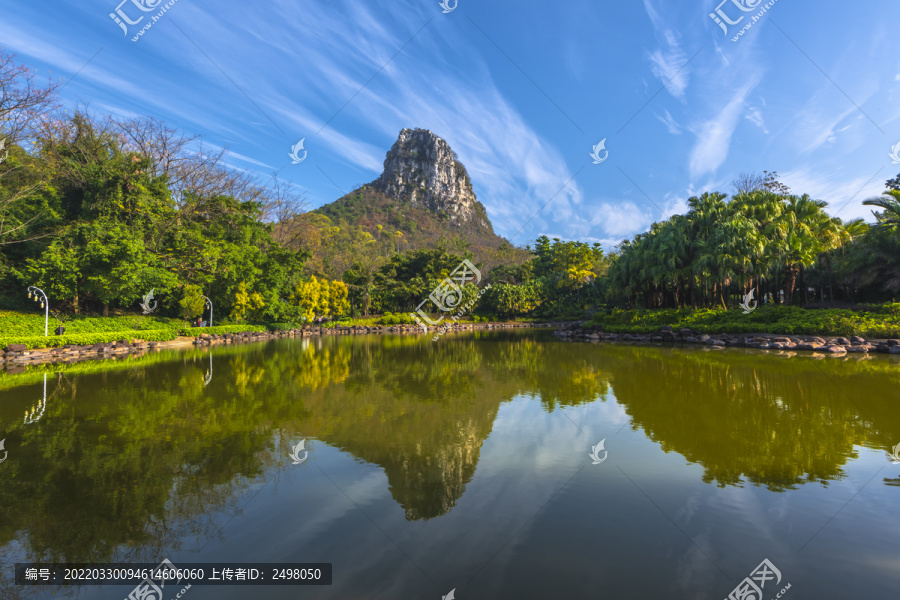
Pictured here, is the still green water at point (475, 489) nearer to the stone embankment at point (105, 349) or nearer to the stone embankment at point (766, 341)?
the stone embankment at point (766, 341)

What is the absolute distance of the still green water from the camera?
3082 millimetres

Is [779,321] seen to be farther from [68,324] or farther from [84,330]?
[68,324]

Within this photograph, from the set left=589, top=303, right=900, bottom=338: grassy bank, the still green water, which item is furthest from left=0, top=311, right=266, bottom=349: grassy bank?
left=589, top=303, right=900, bottom=338: grassy bank

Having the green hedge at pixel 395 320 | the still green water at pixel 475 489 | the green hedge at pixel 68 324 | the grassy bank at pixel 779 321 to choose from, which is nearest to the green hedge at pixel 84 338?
the green hedge at pixel 68 324

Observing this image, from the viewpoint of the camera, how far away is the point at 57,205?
24.3 metres

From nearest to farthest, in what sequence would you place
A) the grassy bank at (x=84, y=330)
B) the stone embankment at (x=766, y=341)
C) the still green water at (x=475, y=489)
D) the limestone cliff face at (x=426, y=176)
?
the still green water at (x=475, y=489) < the stone embankment at (x=766, y=341) < the grassy bank at (x=84, y=330) < the limestone cliff face at (x=426, y=176)

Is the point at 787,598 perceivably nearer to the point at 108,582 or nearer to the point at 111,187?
the point at 108,582

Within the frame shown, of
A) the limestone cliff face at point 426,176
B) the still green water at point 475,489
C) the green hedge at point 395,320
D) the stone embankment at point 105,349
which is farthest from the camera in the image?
the limestone cliff face at point 426,176

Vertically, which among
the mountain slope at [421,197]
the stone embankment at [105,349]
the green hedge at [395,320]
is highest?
the mountain slope at [421,197]

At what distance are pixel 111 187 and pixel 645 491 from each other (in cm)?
3231

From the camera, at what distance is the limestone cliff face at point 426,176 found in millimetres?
118062

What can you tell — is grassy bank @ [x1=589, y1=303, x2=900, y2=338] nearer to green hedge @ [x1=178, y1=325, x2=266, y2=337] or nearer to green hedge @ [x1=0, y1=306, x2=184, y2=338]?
green hedge @ [x1=178, y1=325, x2=266, y2=337]

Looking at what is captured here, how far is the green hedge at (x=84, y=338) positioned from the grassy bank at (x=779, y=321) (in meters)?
27.7

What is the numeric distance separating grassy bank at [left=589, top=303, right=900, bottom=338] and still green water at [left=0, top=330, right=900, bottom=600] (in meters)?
11.7
